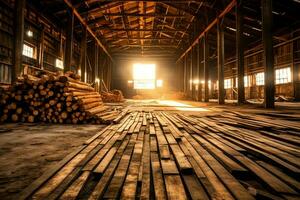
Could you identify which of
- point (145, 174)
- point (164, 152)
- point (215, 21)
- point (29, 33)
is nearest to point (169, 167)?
point (145, 174)

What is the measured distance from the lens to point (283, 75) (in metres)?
16.4

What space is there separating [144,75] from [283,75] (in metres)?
18.0

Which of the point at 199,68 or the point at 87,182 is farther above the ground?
the point at 199,68

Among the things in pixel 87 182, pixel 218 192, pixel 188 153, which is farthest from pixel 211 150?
pixel 87 182

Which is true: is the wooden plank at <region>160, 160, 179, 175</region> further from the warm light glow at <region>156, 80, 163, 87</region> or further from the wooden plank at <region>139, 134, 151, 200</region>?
the warm light glow at <region>156, 80, 163, 87</region>

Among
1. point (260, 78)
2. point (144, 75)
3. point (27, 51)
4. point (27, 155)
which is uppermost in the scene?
point (144, 75)

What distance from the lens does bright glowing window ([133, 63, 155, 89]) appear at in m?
29.2

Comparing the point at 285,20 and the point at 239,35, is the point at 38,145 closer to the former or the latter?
the point at 239,35

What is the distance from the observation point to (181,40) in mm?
22641

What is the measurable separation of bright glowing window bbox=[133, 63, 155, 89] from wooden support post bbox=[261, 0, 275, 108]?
2142 centimetres

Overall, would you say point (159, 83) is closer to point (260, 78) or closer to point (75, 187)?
point (260, 78)

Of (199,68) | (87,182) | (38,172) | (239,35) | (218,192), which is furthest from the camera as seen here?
(199,68)

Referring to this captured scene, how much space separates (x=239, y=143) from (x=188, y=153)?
0.93 metres

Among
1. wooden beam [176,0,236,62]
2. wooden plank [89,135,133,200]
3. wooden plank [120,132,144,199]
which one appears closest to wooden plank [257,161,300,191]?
wooden plank [120,132,144,199]
